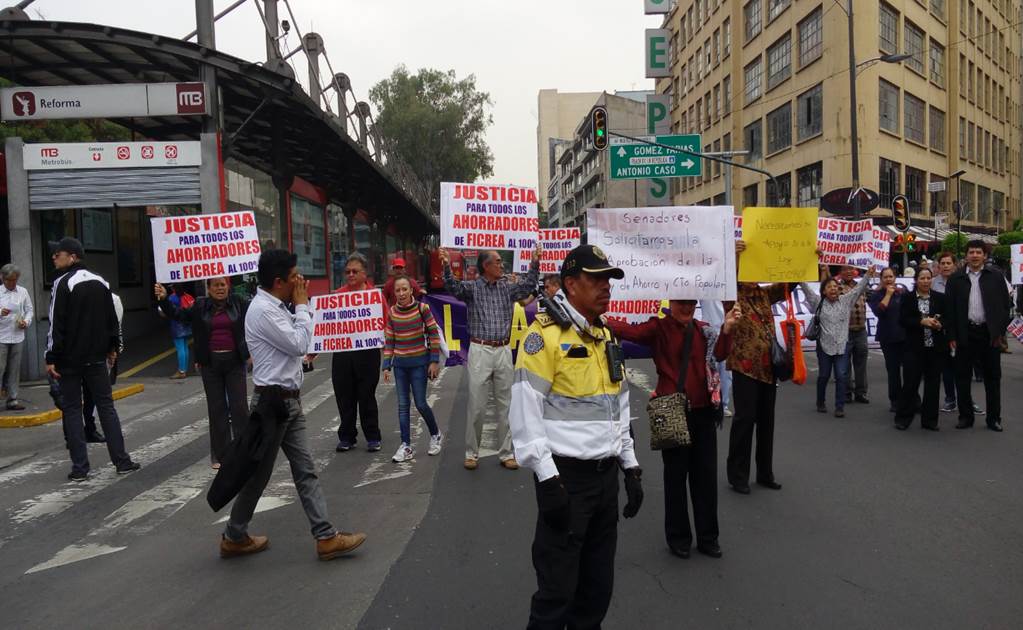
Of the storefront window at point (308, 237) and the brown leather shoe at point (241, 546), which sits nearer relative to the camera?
the brown leather shoe at point (241, 546)

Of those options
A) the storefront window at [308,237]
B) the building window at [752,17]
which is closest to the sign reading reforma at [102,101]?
the storefront window at [308,237]

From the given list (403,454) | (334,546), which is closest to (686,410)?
(334,546)

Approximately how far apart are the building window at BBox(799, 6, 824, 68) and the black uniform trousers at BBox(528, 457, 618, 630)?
34.3 metres

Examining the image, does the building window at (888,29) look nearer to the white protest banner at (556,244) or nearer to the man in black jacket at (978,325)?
the white protest banner at (556,244)

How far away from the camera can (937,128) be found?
3734 cm

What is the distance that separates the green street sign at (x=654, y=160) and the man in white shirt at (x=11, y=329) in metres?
13.9

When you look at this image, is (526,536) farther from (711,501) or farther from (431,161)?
(431,161)

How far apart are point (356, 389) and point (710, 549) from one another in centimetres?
431

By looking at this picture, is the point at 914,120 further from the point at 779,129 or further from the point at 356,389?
the point at 356,389

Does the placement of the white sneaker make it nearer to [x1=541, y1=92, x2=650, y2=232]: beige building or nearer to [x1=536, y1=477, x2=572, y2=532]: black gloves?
[x1=536, y1=477, x2=572, y2=532]: black gloves

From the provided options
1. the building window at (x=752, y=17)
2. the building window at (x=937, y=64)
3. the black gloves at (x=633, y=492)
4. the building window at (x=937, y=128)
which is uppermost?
the building window at (x=752, y=17)

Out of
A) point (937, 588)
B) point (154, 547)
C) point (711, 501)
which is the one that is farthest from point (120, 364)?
point (937, 588)

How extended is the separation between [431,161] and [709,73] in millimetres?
21725

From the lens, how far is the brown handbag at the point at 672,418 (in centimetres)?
438
